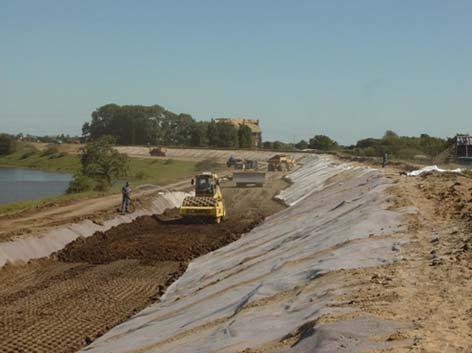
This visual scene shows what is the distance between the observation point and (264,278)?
522 inches

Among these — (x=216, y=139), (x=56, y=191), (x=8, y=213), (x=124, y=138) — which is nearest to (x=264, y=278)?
(x=8, y=213)

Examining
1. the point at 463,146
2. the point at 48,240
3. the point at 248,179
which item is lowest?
the point at 48,240

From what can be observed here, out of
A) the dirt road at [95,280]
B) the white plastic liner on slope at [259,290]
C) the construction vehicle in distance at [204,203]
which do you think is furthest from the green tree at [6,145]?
the white plastic liner on slope at [259,290]

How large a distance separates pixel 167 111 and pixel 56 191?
328ft

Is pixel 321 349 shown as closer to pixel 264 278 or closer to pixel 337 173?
pixel 264 278

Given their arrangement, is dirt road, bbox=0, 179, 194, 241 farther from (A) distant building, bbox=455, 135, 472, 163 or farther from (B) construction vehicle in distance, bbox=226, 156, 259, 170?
(A) distant building, bbox=455, 135, 472, 163

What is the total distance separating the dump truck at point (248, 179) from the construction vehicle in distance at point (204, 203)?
17639 millimetres

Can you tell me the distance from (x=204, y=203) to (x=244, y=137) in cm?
10634

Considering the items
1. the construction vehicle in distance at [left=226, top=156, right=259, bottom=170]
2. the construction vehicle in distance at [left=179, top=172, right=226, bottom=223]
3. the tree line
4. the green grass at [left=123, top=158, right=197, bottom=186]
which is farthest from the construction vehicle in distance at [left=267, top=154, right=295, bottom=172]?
the tree line

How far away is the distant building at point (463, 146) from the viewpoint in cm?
5466

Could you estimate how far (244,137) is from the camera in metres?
135

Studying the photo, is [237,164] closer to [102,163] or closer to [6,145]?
[102,163]

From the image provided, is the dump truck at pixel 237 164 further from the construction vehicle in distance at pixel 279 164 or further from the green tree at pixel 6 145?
the green tree at pixel 6 145

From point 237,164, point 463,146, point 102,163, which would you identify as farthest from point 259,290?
point 237,164
